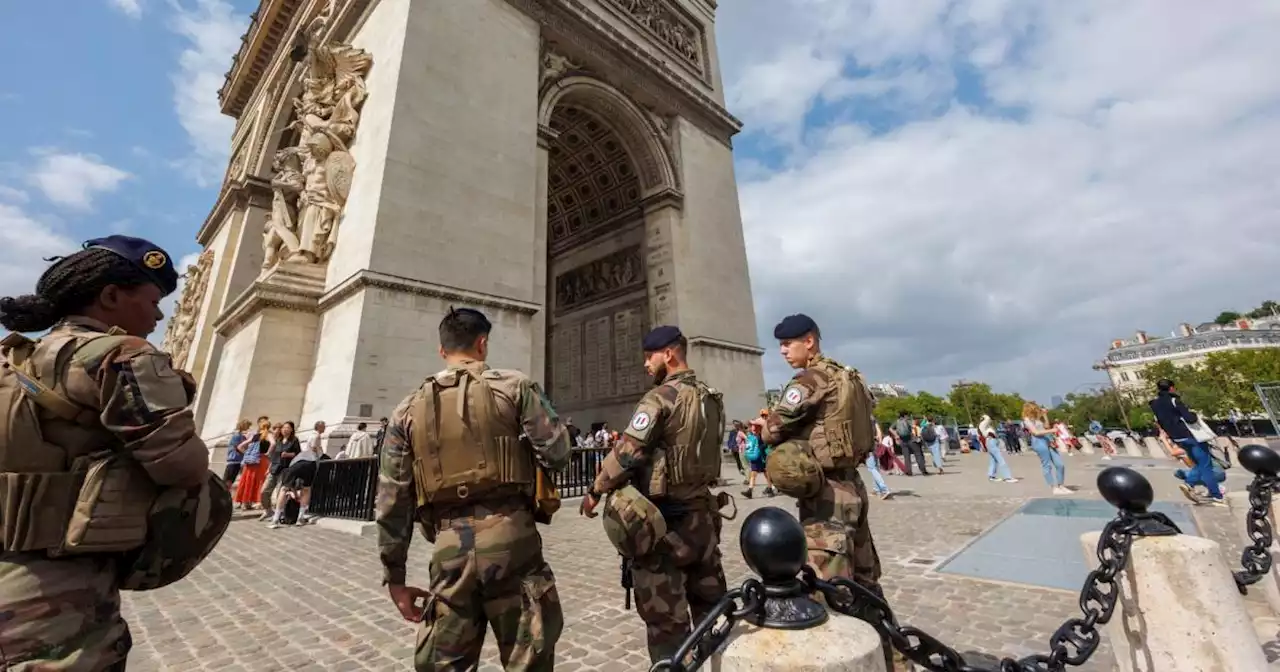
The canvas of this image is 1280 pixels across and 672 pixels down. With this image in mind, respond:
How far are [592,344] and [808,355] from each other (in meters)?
14.1

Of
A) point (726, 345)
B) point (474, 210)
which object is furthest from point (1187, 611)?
point (726, 345)

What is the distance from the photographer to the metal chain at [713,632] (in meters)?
1.03

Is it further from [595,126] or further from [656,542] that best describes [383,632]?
[595,126]

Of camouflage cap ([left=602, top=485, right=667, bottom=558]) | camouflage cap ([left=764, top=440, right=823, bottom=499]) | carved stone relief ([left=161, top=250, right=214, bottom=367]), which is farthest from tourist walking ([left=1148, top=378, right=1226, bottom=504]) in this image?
carved stone relief ([left=161, top=250, right=214, bottom=367])

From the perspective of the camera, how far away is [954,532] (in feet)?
17.7

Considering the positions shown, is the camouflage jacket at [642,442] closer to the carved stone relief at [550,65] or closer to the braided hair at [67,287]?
the braided hair at [67,287]

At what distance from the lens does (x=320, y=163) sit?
10.7 meters

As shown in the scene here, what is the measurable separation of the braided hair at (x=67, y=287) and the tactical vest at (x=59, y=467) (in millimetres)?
143

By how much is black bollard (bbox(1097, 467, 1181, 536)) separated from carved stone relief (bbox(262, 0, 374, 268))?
11.7m

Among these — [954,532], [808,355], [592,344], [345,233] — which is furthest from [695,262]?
[808,355]

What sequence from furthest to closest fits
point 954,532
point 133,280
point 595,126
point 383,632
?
point 595,126, point 954,532, point 383,632, point 133,280

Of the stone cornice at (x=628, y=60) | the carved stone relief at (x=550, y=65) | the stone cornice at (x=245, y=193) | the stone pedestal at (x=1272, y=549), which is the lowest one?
the stone pedestal at (x=1272, y=549)

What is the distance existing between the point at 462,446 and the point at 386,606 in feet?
8.42

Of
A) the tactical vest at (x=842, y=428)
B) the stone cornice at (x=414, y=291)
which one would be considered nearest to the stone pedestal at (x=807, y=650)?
the tactical vest at (x=842, y=428)
